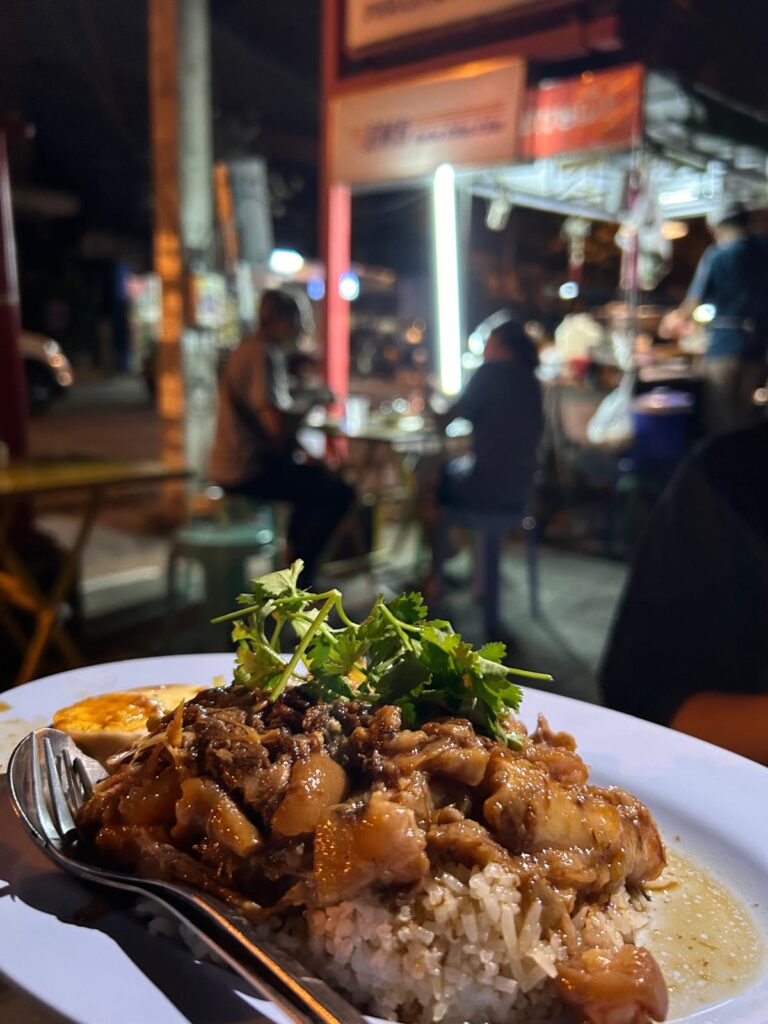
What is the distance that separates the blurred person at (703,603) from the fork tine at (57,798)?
4.45 feet

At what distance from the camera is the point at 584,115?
4.47 metres

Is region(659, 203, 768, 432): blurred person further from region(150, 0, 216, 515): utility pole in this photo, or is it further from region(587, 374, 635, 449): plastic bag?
region(150, 0, 216, 515): utility pole

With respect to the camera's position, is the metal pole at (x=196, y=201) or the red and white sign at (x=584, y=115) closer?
the red and white sign at (x=584, y=115)

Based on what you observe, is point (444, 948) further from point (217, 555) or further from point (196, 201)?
point (196, 201)

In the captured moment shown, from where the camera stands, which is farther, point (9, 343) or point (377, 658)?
point (9, 343)

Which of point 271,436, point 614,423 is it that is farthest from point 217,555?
point 614,423

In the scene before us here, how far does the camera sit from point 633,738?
1.36 metres

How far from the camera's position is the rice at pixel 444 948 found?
2.95ft

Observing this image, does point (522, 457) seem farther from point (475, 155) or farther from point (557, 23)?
point (557, 23)

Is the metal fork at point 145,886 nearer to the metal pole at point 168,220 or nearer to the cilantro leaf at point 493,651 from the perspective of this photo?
the cilantro leaf at point 493,651

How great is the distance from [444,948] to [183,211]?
6.16 meters

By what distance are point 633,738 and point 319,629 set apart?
1.93ft

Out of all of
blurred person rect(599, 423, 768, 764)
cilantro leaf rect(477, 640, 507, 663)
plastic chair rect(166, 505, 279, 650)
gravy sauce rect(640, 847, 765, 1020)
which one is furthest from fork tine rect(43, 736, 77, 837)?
Answer: plastic chair rect(166, 505, 279, 650)

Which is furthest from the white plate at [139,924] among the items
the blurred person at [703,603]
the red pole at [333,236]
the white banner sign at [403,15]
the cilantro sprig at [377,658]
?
the red pole at [333,236]
